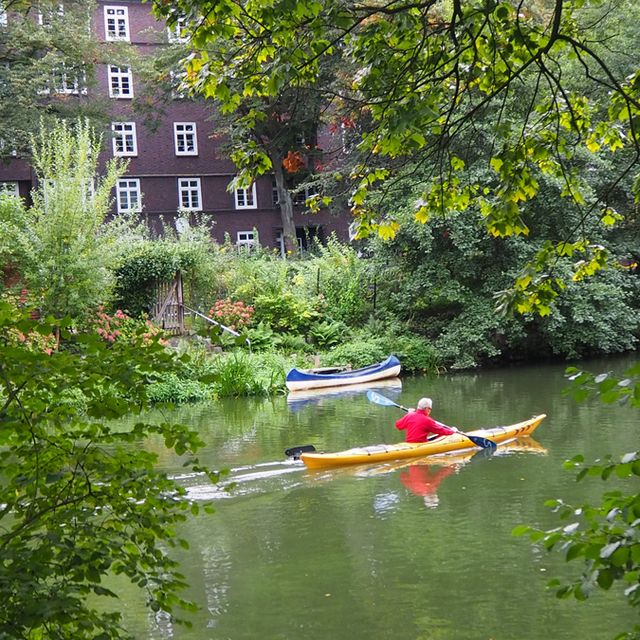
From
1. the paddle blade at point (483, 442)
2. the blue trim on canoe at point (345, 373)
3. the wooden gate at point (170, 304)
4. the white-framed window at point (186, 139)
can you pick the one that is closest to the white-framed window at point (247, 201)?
the white-framed window at point (186, 139)

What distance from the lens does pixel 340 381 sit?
77.0 feet

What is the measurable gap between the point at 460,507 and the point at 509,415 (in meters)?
7.06

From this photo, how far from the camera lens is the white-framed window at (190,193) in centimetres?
4362

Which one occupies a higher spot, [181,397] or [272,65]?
[272,65]

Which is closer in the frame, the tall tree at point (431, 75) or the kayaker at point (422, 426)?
the tall tree at point (431, 75)

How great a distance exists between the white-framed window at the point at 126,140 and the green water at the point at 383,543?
27758 mm

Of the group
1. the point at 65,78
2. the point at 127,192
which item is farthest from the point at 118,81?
the point at 65,78

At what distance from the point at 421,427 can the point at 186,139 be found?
1278 inches

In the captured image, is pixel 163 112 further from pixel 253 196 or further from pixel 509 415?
pixel 509 415

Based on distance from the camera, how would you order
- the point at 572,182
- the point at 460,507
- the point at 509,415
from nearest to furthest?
the point at 572,182
the point at 460,507
the point at 509,415

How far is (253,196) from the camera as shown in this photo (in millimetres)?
44344

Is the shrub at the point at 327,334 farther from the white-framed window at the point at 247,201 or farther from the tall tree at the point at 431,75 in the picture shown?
the tall tree at the point at 431,75

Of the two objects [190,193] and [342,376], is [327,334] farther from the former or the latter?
[190,193]

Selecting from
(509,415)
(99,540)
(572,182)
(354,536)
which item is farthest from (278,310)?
(99,540)
